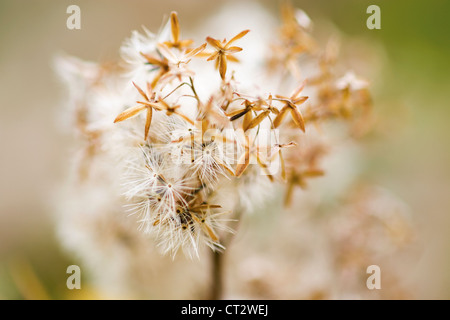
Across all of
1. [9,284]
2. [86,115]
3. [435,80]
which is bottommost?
[9,284]

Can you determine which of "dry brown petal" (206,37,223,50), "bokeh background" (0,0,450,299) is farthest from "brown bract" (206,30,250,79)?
"bokeh background" (0,0,450,299)

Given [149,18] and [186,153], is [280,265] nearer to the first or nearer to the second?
[186,153]

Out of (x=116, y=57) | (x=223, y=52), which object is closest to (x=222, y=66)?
(x=223, y=52)

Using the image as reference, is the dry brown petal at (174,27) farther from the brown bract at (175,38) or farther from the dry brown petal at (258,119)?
the dry brown petal at (258,119)

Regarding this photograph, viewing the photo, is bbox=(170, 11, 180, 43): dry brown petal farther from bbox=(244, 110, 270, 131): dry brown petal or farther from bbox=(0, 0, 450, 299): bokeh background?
bbox=(0, 0, 450, 299): bokeh background

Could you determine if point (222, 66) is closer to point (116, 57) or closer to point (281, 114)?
point (281, 114)

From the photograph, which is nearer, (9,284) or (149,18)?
(9,284)

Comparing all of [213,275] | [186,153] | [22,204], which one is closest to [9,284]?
[22,204]
